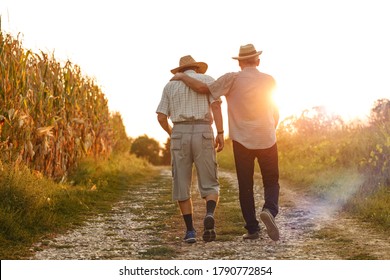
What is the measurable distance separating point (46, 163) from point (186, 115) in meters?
5.16

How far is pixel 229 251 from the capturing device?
21.0ft

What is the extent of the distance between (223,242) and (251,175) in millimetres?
810

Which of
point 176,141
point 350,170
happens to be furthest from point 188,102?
point 350,170

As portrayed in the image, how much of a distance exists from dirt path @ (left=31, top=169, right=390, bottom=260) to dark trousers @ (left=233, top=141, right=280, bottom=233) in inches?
14.0

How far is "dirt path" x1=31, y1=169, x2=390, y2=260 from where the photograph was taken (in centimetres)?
629

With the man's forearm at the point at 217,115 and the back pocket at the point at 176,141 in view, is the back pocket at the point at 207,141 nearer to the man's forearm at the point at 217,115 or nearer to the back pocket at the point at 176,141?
the man's forearm at the point at 217,115

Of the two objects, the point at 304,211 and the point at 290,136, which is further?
the point at 290,136

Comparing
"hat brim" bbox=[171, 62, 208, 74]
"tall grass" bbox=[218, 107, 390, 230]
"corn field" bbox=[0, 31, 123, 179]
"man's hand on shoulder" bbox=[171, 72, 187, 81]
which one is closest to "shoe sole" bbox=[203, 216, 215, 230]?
"man's hand on shoulder" bbox=[171, 72, 187, 81]

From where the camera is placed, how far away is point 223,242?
6988 mm

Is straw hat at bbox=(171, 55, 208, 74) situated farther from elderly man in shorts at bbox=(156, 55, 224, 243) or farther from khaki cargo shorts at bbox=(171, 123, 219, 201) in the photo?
khaki cargo shorts at bbox=(171, 123, 219, 201)

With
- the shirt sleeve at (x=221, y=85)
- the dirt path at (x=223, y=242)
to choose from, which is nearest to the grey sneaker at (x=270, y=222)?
the dirt path at (x=223, y=242)

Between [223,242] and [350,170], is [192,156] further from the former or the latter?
[350,170]
